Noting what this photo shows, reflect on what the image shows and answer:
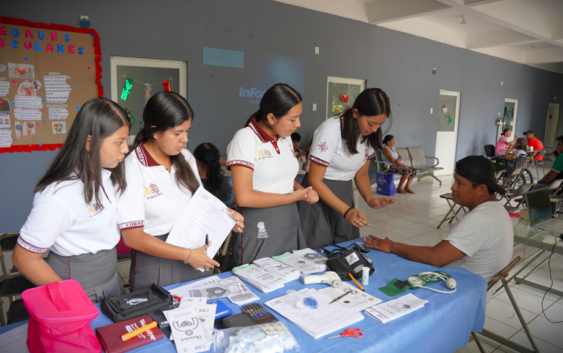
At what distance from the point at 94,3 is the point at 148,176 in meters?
3.85

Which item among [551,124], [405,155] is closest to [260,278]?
[405,155]

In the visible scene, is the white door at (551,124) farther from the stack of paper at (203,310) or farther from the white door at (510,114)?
the stack of paper at (203,310)

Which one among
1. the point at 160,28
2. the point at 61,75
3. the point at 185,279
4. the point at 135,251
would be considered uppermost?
the point at 160,28

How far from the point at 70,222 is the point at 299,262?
3.43ft

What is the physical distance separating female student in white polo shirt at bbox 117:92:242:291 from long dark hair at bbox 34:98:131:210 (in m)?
0.16

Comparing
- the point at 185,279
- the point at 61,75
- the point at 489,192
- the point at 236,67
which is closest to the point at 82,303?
the point at 185,279

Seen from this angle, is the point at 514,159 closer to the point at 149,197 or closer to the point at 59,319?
the point at 149,197

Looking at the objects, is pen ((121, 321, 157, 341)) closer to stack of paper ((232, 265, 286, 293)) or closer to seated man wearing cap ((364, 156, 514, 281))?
stack of paper ((232, 265, 286, 293))

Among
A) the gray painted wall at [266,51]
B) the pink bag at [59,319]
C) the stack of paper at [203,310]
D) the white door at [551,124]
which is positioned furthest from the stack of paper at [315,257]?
the white door at [551,124]

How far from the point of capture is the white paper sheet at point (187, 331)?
46.2 inches

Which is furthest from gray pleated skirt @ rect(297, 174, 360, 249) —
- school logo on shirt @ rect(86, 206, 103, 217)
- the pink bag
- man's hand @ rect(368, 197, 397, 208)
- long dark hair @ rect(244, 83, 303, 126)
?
the pink bag

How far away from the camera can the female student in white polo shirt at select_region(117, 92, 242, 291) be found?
147 cm

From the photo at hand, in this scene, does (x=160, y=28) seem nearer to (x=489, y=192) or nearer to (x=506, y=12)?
(x=489, y=192)

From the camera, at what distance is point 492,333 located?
244cm
